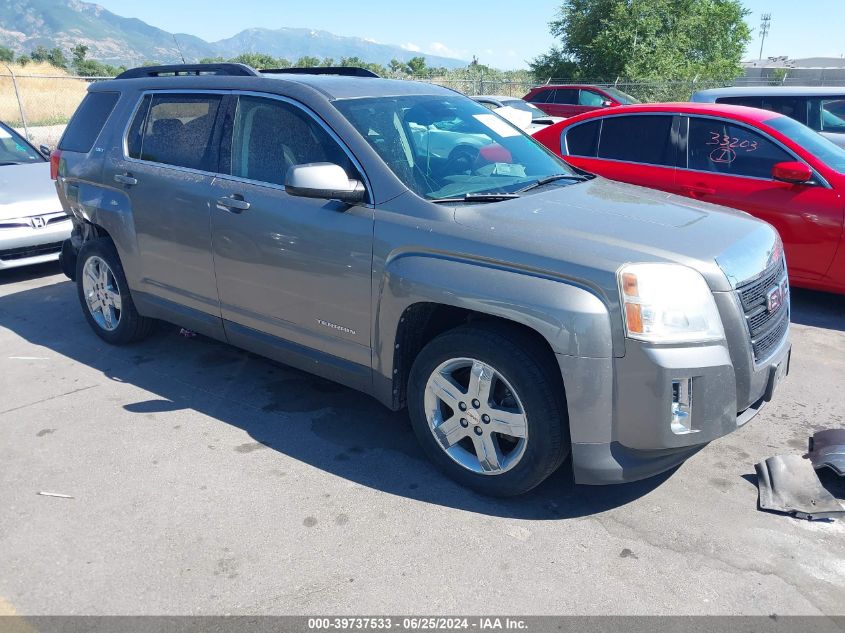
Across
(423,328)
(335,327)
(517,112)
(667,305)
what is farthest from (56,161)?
(517,112)

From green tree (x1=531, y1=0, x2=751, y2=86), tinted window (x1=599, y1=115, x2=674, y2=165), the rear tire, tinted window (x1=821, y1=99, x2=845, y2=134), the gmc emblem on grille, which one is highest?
green tree (x1=531, y1=0, x2=751, y2=86)

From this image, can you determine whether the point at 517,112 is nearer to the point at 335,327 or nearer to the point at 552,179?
the point at 552,179

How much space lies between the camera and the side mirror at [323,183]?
11.1ft

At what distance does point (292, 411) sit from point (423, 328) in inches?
48.0

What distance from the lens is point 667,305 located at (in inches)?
112

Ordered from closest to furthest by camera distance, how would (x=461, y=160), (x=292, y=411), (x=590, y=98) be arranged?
(x=461, y=160) → (x=292, y=411) → (x=590, y=98)

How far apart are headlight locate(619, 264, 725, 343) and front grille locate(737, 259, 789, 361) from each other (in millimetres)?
242

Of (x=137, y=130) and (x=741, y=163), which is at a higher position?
(x=137, y=130)

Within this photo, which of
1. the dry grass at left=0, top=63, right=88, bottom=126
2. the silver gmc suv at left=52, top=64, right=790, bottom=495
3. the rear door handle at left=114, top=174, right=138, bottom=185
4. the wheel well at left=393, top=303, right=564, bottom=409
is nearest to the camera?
the silver gmc suv at left=52, top=64, right=790, bottom=495

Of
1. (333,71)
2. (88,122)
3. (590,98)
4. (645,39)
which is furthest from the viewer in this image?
(645,39)

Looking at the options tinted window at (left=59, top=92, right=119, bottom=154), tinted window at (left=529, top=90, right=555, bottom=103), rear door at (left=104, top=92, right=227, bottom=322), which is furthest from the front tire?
tinted window at (left=529, top=90, right=555, bottom=103)

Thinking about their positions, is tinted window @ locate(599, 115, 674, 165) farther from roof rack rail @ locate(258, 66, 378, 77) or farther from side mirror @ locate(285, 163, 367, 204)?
side mirror @ locate(285, 163, 367, 204)

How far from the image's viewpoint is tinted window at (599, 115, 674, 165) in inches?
254

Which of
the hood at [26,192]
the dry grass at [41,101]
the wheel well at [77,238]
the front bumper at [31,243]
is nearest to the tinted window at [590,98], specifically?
the dry grass at [41,101]
